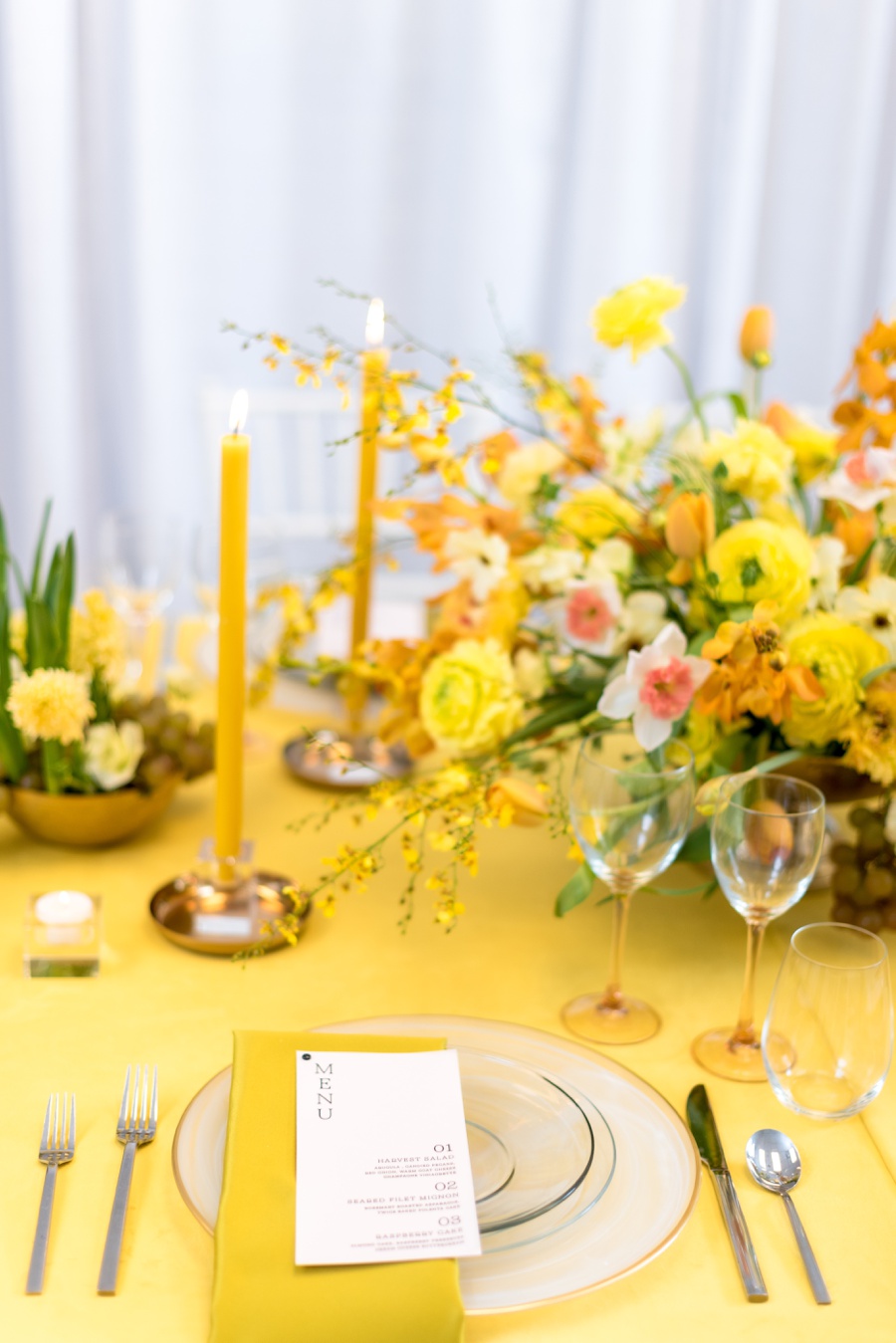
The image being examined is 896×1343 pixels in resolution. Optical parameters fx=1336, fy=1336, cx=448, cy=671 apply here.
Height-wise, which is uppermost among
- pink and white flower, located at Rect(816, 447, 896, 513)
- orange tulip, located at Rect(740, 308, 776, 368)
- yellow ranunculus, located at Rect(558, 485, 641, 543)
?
orange tulip, located at Rect(740, 308, 776, 368)

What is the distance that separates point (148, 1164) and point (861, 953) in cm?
46

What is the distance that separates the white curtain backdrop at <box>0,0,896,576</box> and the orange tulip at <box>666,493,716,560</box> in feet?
7.34

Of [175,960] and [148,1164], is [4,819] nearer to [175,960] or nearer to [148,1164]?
[175,960]

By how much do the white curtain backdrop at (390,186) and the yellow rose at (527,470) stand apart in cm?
202

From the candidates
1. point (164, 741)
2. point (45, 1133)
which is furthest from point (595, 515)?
point (45, 1133)

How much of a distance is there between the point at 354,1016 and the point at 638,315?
2.11 feet

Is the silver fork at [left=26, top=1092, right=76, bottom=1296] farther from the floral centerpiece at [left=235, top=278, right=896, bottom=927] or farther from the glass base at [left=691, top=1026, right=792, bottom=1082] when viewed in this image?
the glass base at [left=691, top=1026, right=792, bottom=1082]

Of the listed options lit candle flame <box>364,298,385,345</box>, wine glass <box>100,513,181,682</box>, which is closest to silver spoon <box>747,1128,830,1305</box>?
lit candle flame <box>364,298,385,345</box>

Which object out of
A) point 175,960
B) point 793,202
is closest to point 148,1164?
point 175,960

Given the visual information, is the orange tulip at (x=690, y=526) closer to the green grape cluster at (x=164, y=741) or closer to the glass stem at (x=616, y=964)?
the glass stem at (x=616, y=964)

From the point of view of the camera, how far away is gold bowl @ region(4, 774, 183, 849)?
45.0 inches

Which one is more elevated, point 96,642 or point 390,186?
point 390,186

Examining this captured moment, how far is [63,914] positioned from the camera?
1018 mm

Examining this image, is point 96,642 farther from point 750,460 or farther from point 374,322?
point 750,460
